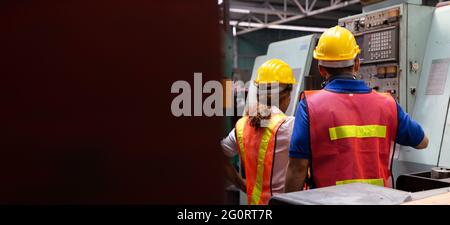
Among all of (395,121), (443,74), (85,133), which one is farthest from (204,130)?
(443,74)

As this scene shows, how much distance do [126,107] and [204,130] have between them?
124 mm

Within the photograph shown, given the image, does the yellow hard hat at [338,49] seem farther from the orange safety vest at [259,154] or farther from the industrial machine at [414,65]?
the industrial machine at [414,65]

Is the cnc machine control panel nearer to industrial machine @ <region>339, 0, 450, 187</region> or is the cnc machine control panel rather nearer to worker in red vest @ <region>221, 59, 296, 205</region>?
industrial machine @ <region>339, 0, 450, 187</region>

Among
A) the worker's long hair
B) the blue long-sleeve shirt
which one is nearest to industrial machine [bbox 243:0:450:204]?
the blue long-sleeve shirt

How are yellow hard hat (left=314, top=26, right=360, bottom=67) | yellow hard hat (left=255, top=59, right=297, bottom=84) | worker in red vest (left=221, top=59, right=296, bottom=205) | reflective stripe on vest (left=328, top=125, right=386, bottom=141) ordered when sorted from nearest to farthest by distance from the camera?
reflective stripe on vest (left=328, top=125, right=386, bottom=141)
yellow hard hat (left=314, top=26, right=360, bottom=67)
worker in red vest (left=221, top=59, right=296, bottom=205)
yellow hard hat (left=255, top=59, right=297, bottom=84)

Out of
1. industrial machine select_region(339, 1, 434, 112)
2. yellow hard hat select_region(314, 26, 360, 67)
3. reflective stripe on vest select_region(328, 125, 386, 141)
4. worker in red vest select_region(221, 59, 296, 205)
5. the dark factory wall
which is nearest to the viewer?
the dark factory wall

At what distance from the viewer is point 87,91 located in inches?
22.4

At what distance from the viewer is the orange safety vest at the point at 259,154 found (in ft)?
6.42

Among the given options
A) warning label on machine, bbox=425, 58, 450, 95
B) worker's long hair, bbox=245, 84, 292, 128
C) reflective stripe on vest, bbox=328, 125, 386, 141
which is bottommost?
reflective stripe on vest, bbox=328, 125, 386, 141

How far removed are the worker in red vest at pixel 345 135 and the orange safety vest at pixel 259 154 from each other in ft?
0.86

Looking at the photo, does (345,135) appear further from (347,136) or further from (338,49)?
(338,49)

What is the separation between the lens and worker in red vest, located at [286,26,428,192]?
162 cm

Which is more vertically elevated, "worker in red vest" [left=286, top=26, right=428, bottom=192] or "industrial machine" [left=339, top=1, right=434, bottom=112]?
"industrial machine" [left=339, top=1, right=434, bottom=112]

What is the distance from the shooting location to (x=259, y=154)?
1.99 meters
